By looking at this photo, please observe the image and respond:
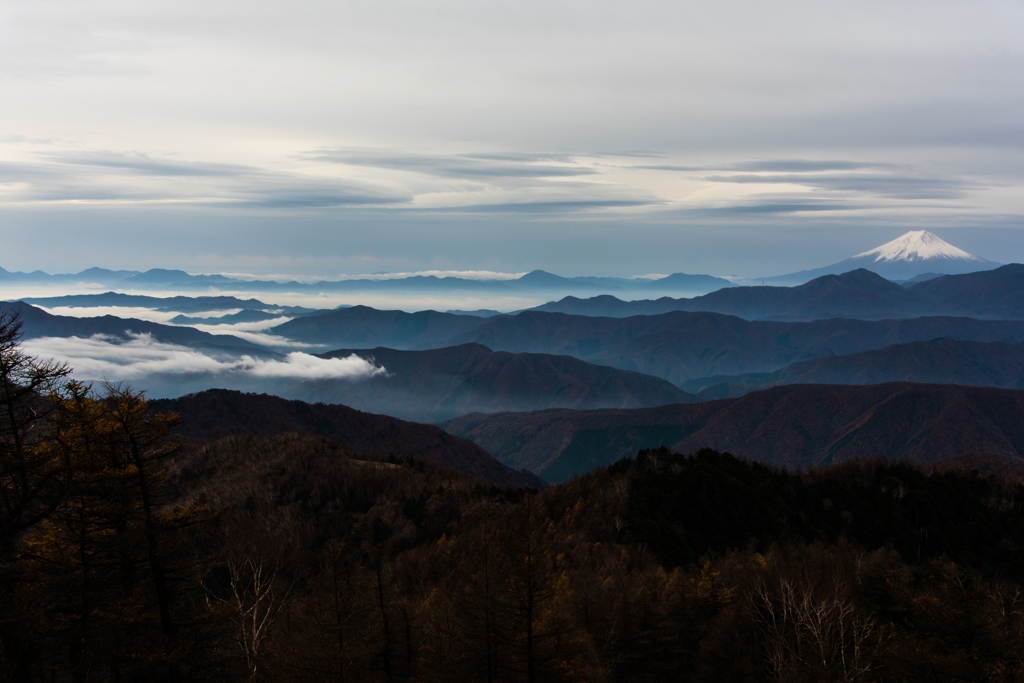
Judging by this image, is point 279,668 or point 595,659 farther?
point 595,659

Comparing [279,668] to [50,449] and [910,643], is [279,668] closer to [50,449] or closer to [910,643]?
[50,449]

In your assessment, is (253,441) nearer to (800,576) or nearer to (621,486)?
(621,486)

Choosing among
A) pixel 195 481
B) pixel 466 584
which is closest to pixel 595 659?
pixel 466 584

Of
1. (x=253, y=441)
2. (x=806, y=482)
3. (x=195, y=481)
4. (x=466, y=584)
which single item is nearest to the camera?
(x=466, y=584)

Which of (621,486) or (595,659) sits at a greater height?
(595,659)

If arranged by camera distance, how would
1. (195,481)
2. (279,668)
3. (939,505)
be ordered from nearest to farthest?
(279,668) → (939,505) → (195,481)

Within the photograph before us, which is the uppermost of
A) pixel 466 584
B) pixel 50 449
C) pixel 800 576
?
pixel 50 449
